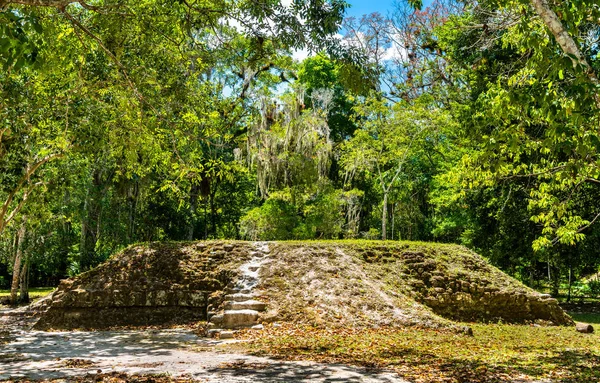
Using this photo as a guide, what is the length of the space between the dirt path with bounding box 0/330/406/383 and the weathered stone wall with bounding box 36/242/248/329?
167 centimetres

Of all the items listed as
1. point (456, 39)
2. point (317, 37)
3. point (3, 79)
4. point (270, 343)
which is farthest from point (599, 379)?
point (456, 39)

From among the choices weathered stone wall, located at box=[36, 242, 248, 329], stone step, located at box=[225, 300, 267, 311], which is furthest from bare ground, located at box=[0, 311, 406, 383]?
weathered stone wall, located at box=[36, 242, 248, 329]

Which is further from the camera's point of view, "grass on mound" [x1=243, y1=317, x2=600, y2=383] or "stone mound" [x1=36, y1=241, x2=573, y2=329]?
"stone mound" [x1=36, y1=241, x2=573, y2=329]

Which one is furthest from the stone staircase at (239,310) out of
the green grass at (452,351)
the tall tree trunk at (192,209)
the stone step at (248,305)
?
the tall tree trunk at (192,209)

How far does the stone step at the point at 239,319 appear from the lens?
9.12 meters

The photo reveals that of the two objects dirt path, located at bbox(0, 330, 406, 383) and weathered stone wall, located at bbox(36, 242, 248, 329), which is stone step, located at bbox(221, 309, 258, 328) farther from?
weathered stone wall, located at bbox(36, 242, 248, 329)

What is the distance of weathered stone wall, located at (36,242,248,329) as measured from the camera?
10.7 metres

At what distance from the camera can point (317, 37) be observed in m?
6.02

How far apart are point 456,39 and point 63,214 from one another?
50.4 feet

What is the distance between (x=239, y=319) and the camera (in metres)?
9.16

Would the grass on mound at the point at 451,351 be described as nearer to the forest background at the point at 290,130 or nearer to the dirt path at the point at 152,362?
the dirt path at the point at 152,362

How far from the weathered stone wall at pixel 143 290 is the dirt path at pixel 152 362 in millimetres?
1669

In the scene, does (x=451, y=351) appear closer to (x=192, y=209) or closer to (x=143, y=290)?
(x=143, y=290)

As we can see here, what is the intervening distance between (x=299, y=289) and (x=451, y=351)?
4135 millimetres
